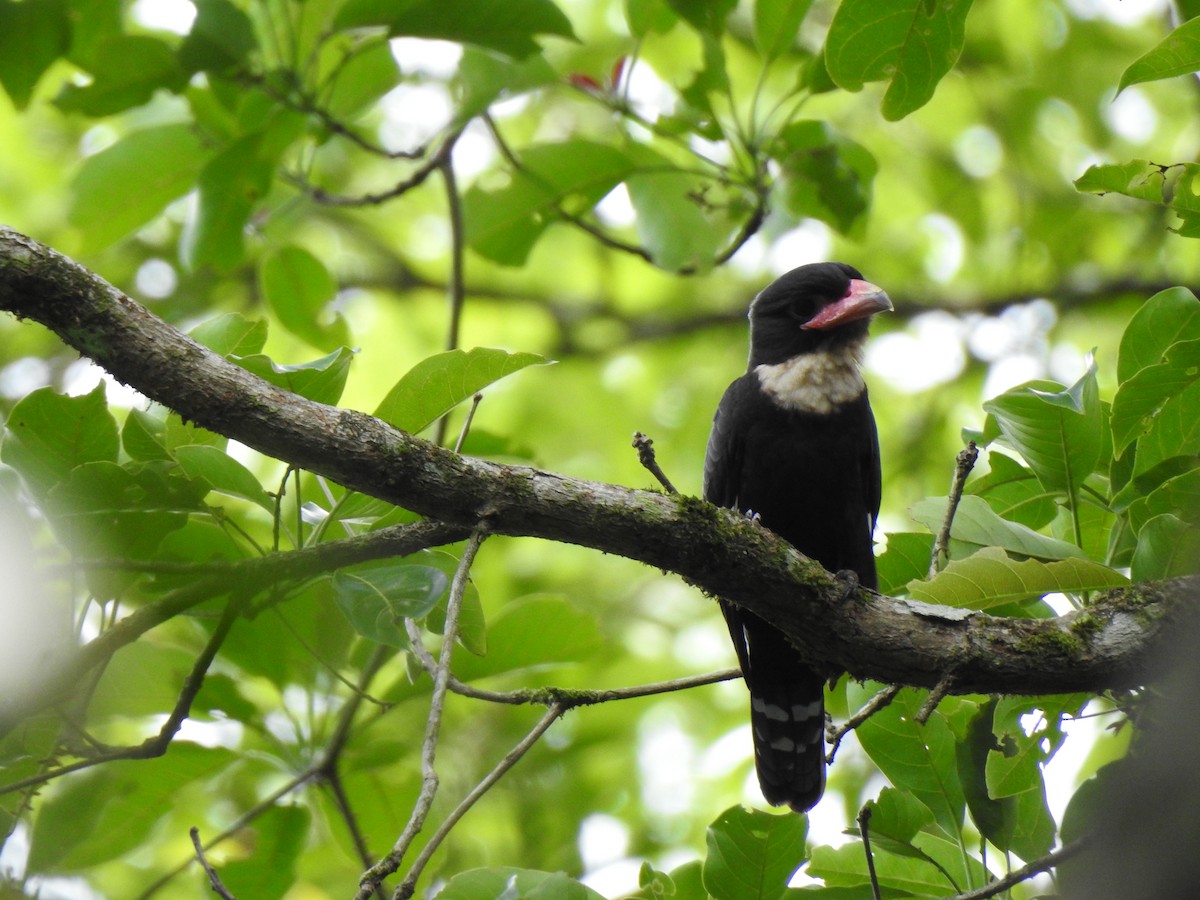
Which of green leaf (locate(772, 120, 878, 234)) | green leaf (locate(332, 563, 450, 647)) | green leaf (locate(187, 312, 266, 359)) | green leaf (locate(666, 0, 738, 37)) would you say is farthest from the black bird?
green leaf (locate(187, 312, 266, 359))

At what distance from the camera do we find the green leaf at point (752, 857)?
2430mm

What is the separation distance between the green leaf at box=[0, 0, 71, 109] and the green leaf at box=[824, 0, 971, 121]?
2.38 metres

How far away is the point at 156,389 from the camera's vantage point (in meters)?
2.00

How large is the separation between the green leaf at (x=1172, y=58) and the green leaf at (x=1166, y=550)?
0.83 meters

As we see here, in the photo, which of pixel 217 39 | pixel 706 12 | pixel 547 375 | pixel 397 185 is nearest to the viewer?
pixel 217 39

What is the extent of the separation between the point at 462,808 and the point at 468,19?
2.37 meters

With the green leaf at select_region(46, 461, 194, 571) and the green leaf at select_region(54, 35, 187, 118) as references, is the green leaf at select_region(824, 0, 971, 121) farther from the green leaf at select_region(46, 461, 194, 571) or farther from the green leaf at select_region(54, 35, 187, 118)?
the green leaf at select_region(54, 35, 187, 118)

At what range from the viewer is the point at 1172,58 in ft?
7.02

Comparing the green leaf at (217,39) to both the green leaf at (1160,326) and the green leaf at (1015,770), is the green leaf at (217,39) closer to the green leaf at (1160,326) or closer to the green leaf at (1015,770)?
the green leaf at (1160,326)

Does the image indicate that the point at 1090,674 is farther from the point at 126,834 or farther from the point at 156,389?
the point at 126,834

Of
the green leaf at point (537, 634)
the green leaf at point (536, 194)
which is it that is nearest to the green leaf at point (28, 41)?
the green leaf at point (536, 194)

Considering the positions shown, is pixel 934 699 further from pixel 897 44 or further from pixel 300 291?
pixel 300 291

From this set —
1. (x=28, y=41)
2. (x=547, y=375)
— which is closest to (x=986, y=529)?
(x=28, y=41)

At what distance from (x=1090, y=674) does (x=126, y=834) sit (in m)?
2.62
